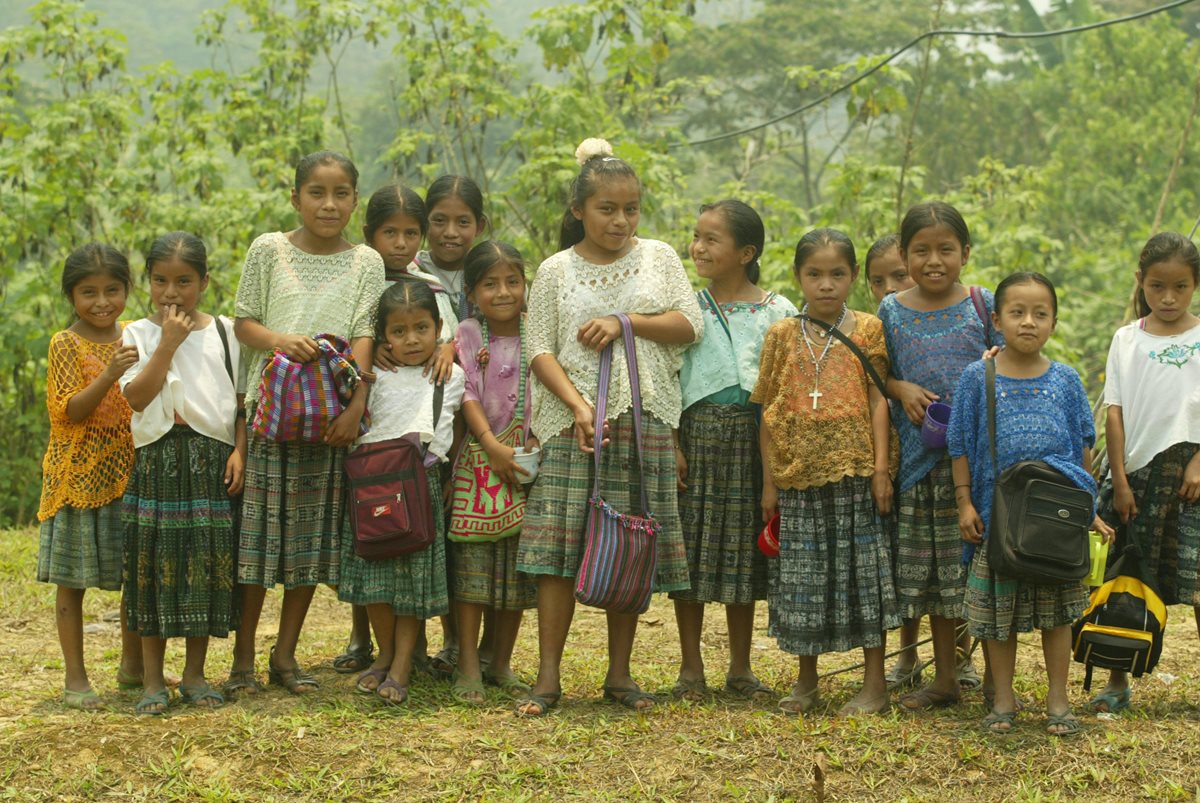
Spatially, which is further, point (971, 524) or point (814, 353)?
point (814, 353)

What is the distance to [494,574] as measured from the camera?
4391 millimetres

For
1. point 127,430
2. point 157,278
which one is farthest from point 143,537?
point 157,278

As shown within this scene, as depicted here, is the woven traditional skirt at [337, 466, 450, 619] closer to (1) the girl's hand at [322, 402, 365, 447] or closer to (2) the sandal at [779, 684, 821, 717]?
(1) the girl's hand at [322, 402, 365, 447]

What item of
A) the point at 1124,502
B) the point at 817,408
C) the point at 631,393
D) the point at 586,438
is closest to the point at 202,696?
the point at 586,438

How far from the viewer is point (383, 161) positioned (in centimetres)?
966

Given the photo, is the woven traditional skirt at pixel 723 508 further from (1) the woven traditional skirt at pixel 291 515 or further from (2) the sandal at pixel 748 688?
(1) the woven traditional skirt at pixel 291 515

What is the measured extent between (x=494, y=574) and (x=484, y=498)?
276 millimetres

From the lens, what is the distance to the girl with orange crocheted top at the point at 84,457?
4.29 m

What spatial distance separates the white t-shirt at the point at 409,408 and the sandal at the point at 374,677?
79cm

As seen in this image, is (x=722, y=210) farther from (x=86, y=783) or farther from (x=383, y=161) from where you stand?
(x=383, y=161)

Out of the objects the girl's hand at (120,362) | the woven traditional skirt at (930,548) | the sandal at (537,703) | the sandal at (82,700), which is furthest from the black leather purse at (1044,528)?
the sandal at (82,700)

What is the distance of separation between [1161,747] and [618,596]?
1.70 m

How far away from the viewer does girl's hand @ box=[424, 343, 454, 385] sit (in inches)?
→ 170

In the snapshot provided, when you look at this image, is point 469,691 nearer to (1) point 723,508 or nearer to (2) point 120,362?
(1) point 723,508
